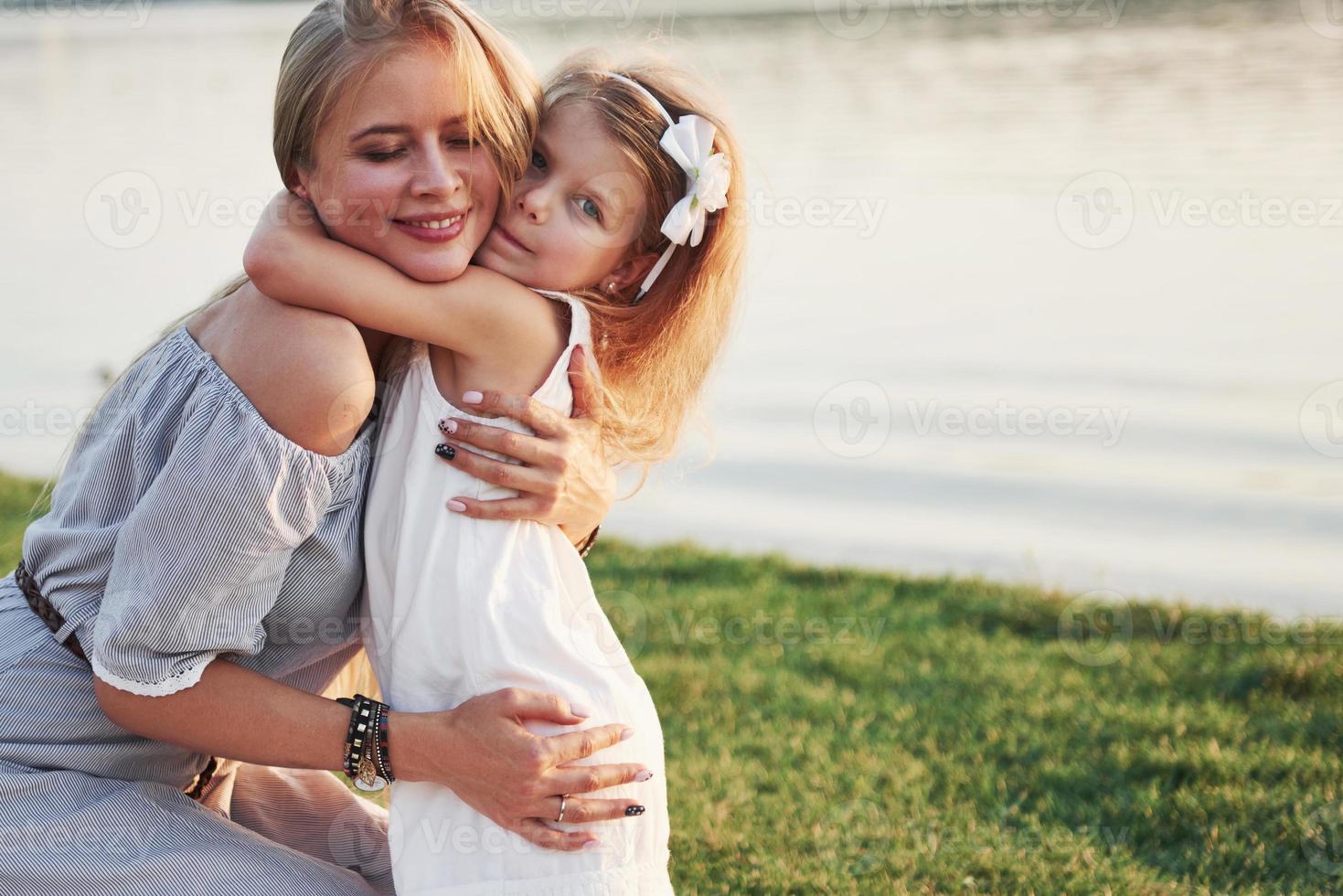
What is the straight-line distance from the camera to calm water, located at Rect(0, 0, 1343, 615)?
6.25 m

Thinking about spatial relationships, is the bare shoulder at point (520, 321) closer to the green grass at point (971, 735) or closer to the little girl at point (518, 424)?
the little girl at point (518, 424)

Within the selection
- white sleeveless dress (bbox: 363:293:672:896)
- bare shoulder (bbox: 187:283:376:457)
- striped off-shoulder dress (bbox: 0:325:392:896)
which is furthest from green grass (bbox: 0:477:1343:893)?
bare shoulder (bbox: 187:283:376:457)

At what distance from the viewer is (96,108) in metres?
18.4

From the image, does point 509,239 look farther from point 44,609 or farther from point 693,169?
point 44,609

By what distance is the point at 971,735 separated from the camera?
396cm

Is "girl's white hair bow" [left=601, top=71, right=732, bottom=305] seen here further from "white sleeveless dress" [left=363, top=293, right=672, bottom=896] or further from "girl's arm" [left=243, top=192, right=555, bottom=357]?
"white sleeveless dress" [left=363, top=293, right=672, bottom=896]

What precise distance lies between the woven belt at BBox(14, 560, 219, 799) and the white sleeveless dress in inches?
13.8

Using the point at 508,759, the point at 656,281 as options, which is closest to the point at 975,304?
the point at 656,281

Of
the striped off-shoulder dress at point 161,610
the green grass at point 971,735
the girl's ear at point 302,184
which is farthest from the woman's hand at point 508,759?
the green grass at point 971,735

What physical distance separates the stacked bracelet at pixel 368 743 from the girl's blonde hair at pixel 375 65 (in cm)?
63

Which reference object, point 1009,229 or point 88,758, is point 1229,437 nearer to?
point 1009,229

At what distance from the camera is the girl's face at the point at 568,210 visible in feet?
7.50

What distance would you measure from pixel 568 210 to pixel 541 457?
0.42m

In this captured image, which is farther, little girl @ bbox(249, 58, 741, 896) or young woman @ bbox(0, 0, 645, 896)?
little girl @ bbox(249, 58, 741, 896)
